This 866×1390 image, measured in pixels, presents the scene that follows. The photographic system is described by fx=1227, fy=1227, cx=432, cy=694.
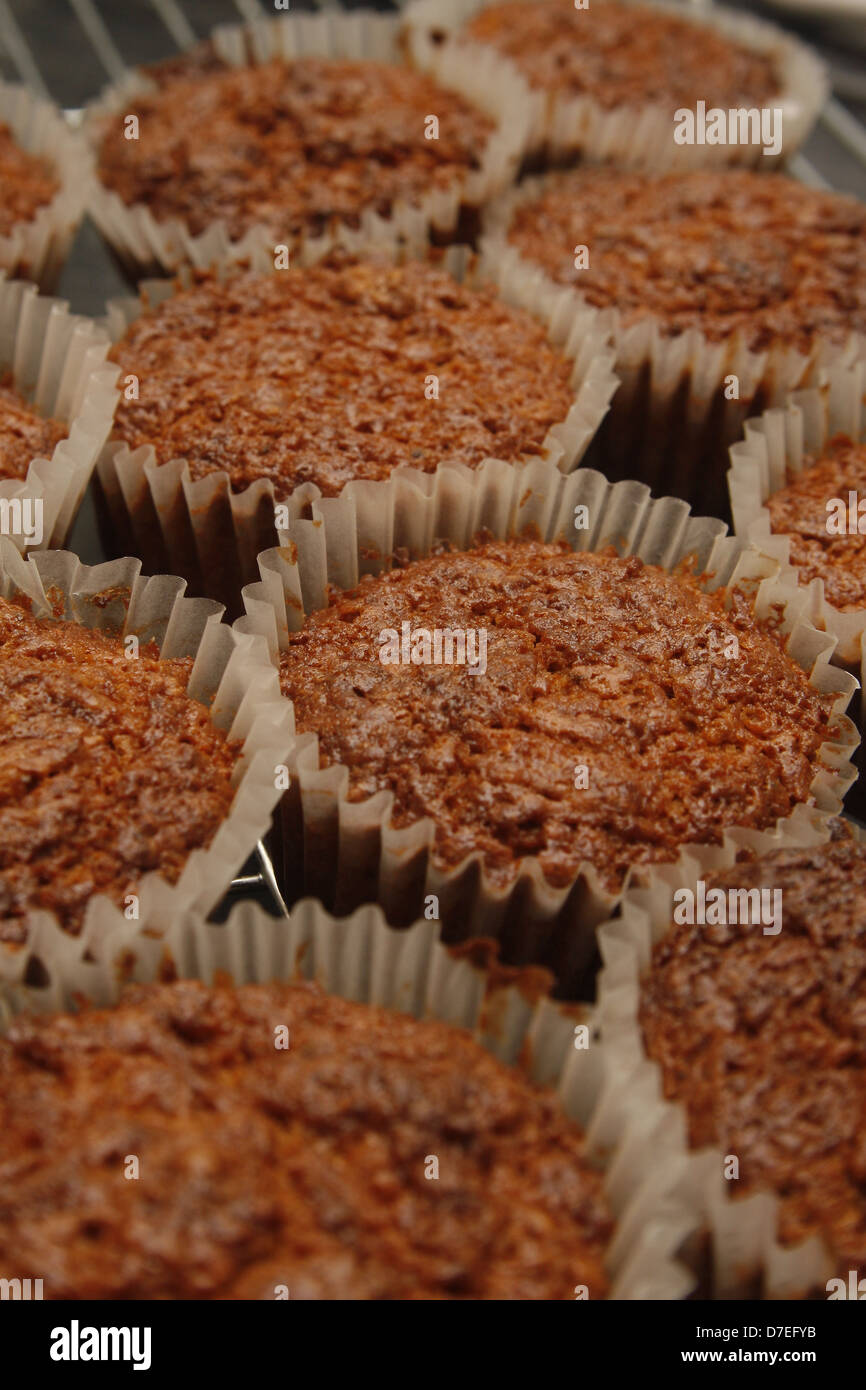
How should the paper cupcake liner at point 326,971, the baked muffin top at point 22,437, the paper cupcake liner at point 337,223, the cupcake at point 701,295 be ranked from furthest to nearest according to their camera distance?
the paper cupcake liner at point 337,223 → the cupcake at point 701,295 → the baked muffin top at point 22,437 → the paper cupcake liner at point 326,971

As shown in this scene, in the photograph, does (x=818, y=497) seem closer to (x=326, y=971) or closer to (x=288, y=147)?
(x=326, y=971)

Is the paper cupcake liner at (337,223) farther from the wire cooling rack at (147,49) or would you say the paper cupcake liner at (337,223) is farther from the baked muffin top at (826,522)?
the baked muffin top at (826,522)

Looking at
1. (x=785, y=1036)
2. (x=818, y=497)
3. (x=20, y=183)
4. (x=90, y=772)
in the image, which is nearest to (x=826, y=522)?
(x=818, y=497)

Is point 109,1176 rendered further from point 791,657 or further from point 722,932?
point 791,657

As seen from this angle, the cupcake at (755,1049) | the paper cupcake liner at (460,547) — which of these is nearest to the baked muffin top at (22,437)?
the paper cupcake liner at (460,547)
